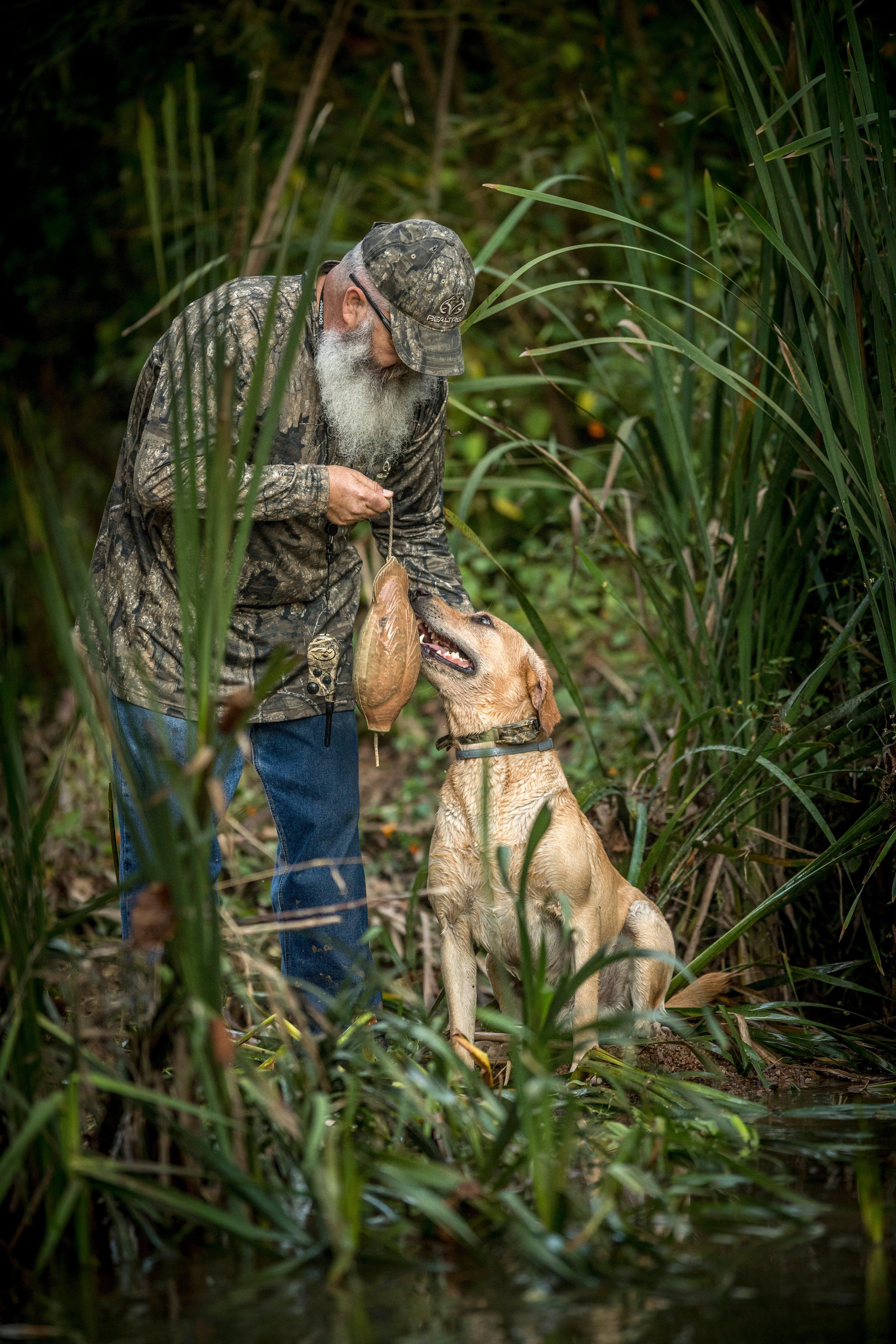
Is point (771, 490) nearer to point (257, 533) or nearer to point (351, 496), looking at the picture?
point (351, 496)

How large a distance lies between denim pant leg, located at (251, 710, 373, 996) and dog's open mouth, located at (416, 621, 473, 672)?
1.01 ft

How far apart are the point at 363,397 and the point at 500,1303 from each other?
226cm

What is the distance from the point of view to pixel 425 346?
3.12 m

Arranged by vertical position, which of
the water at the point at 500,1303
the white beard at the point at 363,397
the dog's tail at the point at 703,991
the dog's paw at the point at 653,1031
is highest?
the white beard at the point at 363,397

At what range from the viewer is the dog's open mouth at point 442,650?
11.5 feet

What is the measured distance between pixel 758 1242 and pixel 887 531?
1.71 m

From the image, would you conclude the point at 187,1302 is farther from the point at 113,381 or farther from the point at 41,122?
the point at 113,381

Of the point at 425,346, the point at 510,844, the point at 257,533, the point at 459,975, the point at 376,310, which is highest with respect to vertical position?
the point at 376,310

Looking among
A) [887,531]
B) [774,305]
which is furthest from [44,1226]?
[774,305]

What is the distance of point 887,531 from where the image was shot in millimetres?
2949

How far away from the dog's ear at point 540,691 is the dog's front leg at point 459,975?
63cm

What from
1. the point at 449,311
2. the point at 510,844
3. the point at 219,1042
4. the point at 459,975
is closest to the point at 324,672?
the point at 510,844

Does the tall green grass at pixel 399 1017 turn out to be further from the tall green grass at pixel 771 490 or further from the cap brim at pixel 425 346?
the cap brim at pixel 425 346

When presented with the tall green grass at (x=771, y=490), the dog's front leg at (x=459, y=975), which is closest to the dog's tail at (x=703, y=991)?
the tall green grass at (x=771, y=490)
